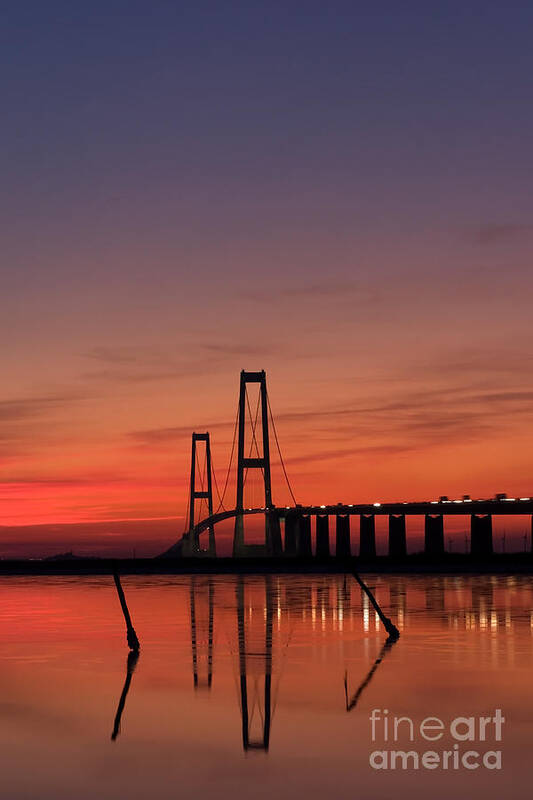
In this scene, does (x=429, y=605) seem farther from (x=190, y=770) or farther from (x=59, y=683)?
(x=190, y=770)

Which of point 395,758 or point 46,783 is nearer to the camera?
point 46,783

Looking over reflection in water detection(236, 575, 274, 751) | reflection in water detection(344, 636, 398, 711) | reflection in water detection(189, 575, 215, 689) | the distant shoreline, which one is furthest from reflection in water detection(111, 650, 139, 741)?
the distant shoreline

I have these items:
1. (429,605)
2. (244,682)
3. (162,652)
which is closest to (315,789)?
(244,682)

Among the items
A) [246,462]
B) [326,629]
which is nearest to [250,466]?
[246,462]

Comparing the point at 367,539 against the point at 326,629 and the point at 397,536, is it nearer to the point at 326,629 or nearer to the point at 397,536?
the point at 397,536

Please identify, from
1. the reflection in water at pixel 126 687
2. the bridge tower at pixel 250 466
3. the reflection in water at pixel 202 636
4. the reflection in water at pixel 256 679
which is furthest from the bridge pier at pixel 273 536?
the reflection in water at pixel 126 687
